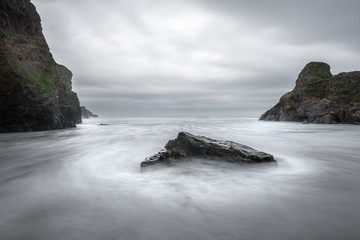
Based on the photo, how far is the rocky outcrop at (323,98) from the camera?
30.1 metres

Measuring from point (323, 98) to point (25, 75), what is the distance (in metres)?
43.5

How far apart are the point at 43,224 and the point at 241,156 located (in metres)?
4.95

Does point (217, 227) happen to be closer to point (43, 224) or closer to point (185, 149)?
point (43, 224)

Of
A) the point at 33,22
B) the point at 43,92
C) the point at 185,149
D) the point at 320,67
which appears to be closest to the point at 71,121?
the point at 43,92

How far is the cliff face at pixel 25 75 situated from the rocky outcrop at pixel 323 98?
1601 inches

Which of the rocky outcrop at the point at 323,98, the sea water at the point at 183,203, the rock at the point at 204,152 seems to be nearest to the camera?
the sea water at the point at 183,203

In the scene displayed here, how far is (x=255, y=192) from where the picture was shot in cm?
376

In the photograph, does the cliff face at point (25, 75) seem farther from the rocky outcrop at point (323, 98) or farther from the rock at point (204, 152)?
the rocky outcrop at point (323, 98)

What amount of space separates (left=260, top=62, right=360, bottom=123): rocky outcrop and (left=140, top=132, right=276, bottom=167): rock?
33152 mm

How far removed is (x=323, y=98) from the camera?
1342 inches

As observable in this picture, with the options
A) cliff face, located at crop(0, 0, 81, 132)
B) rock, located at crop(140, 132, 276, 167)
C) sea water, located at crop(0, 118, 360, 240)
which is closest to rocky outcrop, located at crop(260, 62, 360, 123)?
sea water, located at crop(0, 118, 360, 240)

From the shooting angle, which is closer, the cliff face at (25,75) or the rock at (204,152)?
the rock at (204,152)

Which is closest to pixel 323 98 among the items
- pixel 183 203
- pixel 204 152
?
pixel 204 152

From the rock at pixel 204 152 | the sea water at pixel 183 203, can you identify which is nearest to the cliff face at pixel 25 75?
the sea water at pixel 183 203
